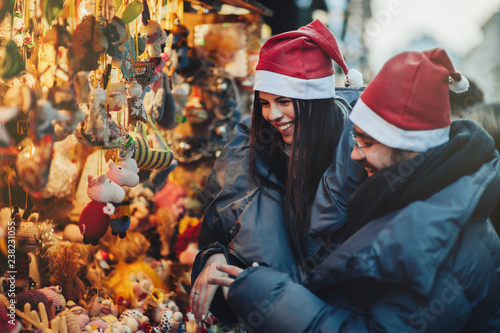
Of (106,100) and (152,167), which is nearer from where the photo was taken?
(106,100)

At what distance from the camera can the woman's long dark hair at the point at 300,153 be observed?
1642 millimetres

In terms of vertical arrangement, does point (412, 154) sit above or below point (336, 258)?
above

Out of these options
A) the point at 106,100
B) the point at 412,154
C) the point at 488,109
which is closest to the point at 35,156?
the point at 106,100

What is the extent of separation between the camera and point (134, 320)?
6.64ft

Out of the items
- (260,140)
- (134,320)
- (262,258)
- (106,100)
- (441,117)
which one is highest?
(441,117)

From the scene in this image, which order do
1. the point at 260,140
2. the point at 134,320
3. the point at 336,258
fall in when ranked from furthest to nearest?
1. the point at 134,320
2. the point at 260,140
3. the point at 336,258

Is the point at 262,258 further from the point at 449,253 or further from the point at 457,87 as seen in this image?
the point at 457,87

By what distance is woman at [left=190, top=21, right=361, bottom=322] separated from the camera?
1.62 metres

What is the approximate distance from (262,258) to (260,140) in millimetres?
492

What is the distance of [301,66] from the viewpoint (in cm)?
170

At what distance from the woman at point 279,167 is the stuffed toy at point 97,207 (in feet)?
1.23

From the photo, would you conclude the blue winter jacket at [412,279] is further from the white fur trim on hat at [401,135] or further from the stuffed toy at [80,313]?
the stuffed toy at [80,313]

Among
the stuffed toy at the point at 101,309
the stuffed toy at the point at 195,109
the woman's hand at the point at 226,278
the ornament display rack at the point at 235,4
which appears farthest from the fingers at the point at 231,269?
the stuffed toy at the point at 195,109

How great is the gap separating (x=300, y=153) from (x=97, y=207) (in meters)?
0.78
